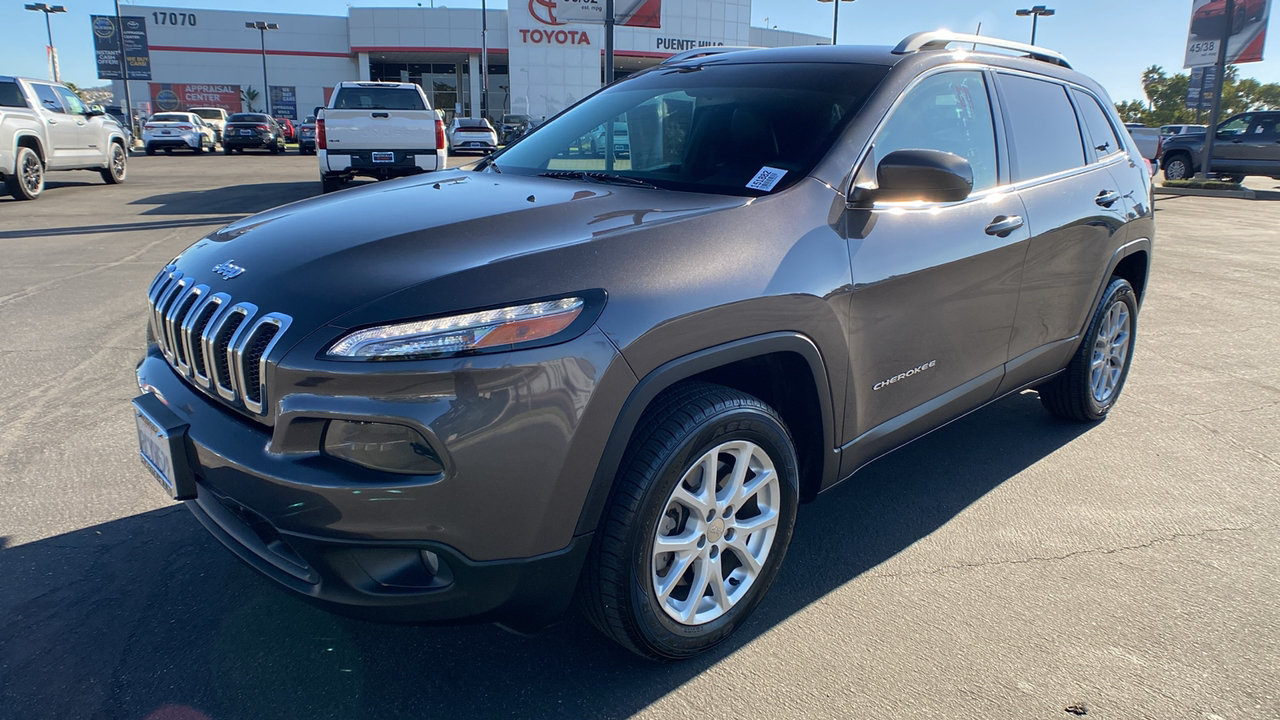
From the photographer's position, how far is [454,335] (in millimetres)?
1936

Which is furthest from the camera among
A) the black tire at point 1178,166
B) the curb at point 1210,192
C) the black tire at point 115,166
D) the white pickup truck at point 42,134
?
the black tire at point 1178,166

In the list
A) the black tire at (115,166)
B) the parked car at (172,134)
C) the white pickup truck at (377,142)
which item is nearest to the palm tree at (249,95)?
the parked car at (172,134)

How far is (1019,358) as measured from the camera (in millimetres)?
3635

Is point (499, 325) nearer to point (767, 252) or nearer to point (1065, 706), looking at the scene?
point (767, 252)

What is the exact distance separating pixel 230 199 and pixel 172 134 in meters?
19.4

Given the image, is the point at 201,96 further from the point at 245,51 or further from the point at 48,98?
the point at 48,98

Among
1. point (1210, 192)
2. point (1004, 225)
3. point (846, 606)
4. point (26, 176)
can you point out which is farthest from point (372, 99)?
point (1210, 192)

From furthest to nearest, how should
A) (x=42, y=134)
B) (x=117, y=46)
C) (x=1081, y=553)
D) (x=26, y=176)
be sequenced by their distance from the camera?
(x=117, y=46) < (x=42, y=134) < (x=26, y=176) < (x=1081, y=553)

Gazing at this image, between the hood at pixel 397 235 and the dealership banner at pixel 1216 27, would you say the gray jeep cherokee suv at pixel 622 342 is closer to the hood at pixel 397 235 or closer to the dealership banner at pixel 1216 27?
the hood at pixel 397 235

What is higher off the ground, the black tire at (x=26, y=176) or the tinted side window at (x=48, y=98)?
the tinted side window at (x=48, y=98)

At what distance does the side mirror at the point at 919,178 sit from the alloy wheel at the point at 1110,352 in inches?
75.7

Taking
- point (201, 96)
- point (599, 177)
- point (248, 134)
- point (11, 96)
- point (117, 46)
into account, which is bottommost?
point (599, 177)

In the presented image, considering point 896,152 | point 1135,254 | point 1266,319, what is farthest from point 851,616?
point 1266,319

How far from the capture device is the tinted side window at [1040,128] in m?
3.60
